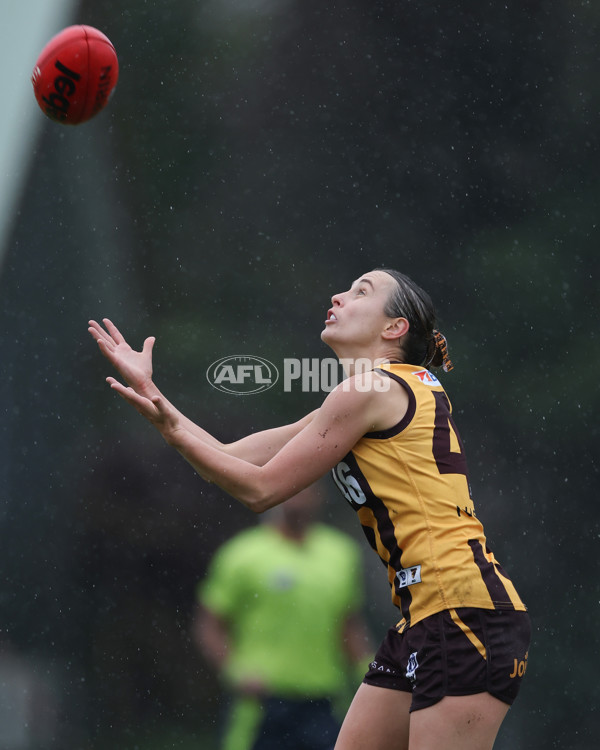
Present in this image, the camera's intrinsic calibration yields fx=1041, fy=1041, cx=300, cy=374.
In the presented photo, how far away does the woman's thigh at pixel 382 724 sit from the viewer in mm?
2812

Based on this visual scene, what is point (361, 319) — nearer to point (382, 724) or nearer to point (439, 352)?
point (439, 352)

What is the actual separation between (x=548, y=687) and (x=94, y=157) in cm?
342

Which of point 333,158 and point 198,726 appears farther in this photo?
point 333,158

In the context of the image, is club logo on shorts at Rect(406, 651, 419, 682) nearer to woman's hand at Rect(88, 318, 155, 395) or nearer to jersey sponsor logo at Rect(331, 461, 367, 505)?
jersey sponsor logo at Rect(331, 461, 367, 505)

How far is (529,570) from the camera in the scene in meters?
5.18

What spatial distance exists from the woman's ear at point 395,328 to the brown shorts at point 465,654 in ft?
2.75

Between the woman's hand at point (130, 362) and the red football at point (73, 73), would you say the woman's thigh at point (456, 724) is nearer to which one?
the woman's hand at point (130, 362)

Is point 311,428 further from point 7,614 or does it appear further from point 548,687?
point 548,687

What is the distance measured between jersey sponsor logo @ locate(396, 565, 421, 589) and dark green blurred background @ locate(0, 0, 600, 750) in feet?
7.18

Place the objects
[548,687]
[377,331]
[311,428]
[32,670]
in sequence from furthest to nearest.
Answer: [548,687]
[32,670]
[377,331]
[311,428]

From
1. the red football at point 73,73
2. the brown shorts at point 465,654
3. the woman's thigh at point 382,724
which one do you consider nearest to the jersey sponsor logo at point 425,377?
the brown shorts at point 465,654

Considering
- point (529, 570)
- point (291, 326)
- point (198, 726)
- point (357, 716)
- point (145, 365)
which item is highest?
point (291, 326)

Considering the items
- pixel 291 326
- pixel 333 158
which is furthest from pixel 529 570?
pixel 333 158

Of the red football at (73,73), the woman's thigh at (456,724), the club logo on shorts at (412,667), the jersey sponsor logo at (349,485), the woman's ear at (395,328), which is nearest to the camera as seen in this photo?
the woman's thigh at (456,724)
